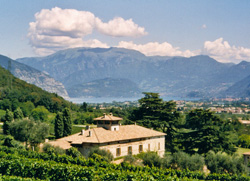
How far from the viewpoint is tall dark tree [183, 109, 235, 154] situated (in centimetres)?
3947

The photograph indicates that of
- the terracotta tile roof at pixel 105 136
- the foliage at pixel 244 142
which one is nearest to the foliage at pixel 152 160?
the terracotta tile roof at pixel 105 136

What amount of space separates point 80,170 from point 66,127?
2818cm

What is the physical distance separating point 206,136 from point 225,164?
8.91 metres

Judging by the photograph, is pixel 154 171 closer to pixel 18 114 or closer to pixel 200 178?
pixel 200 178

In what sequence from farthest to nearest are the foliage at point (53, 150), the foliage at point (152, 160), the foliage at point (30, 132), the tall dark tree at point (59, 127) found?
the tall dark tree at point (59, 127) → the foliage at point (30, 132) → the foliage at point (53, 150) → the foliage at point (152, 160)

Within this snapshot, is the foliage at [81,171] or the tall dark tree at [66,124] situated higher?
the tall dark tree at [66,124]

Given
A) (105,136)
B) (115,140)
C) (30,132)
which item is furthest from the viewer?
(30,132)

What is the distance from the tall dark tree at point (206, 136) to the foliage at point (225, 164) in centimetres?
778

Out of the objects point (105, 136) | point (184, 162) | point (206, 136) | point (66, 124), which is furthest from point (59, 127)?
point (184, 162)

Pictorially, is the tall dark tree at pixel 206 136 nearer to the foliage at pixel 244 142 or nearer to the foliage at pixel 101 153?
the foliage at pixel 101 153

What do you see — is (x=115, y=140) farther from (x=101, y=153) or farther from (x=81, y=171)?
(x=81, y=171)

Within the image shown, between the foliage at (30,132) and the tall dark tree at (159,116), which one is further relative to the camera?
the tall dark tree at (159,116)

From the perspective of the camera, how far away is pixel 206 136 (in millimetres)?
39219

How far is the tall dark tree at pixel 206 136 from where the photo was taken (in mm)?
39472
